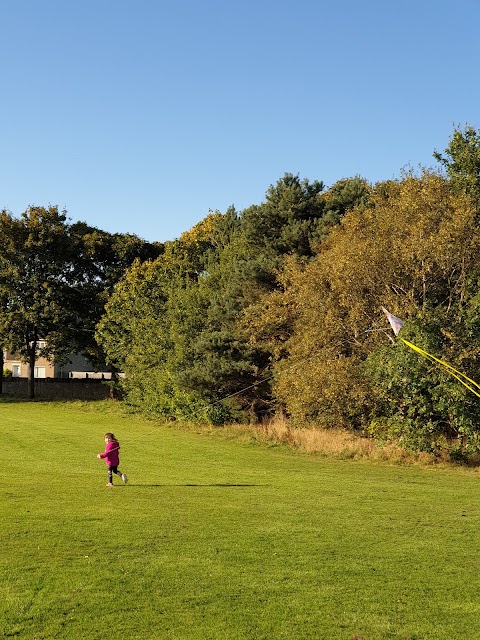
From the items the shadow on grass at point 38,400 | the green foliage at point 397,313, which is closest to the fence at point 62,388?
the shadow on grass at point 38,400

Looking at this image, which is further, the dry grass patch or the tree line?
the dry grass patch

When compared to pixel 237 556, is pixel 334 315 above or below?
above

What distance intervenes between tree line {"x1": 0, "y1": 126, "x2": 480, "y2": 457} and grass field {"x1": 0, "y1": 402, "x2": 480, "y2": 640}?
5770 millimetres

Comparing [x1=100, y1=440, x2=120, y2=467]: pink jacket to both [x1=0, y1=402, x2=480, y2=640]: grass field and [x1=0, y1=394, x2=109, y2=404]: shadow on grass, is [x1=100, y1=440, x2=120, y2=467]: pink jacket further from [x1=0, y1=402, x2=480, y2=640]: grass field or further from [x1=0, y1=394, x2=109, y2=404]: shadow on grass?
[x1=0, y1=394, x2=109, y2=404]: shadow on grass

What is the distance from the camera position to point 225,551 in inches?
475

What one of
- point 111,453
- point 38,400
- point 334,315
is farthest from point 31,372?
point 111,453

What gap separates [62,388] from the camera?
68.1 m

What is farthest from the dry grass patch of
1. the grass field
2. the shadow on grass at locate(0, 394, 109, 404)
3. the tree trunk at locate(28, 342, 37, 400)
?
the tree trunk at locate(28, 342, 37, 400)

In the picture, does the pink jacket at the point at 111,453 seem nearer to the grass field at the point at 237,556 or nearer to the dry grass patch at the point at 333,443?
the grass field at the point at 237,556

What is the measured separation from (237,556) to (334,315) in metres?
19.9

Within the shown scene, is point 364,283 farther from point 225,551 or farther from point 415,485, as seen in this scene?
point 225,551

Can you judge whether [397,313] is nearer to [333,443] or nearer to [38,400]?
[333,443]

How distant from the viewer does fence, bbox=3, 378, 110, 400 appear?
6706cm

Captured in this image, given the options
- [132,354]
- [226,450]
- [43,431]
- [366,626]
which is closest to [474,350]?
[226,450]
